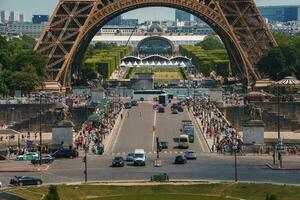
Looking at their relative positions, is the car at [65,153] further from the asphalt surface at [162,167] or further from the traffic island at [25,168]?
the traffic island at [25,168]

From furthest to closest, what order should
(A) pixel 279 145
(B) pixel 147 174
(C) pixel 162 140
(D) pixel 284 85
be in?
(D) pixel 284 85, (C) pixel 162 140, (A) pixel 279 145, (B) pixel 147 174

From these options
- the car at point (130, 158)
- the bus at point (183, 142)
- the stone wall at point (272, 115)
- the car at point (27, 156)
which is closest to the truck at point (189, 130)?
the bus at point (183, 142)

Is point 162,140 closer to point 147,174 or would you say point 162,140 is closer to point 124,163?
point 124,163

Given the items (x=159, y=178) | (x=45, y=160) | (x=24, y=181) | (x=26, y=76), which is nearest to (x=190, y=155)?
(x=45, y=160)

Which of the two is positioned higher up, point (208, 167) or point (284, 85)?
point (284, 85)

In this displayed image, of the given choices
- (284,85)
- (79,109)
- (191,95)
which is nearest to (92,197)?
(79,109)
